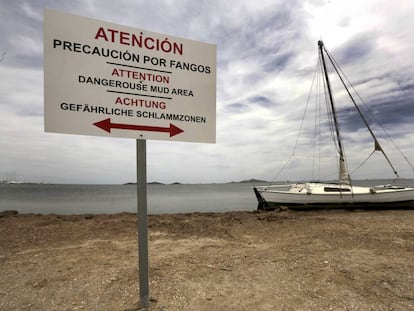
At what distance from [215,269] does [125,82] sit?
11.1 ft

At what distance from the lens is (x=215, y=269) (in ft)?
16.2

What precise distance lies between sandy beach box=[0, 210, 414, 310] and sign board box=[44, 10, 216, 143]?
2.20m

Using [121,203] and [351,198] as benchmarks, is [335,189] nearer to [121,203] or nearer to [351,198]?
[351,198]

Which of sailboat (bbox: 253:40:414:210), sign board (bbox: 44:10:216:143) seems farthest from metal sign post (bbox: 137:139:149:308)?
sailboat (bbox: 253:40:414:210)

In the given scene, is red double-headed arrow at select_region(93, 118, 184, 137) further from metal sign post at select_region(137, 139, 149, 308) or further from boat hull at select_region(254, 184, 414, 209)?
boat hull at select_region(254, 184, 414, 209)

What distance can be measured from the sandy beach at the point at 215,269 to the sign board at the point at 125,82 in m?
2.20

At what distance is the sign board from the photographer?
10.8 ft

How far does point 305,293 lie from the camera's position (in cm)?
394

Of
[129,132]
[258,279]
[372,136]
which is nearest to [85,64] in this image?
[129,132]

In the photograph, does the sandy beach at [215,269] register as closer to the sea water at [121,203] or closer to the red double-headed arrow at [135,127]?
the red double-headed arrow at [135,127]

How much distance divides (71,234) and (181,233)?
3084 mm

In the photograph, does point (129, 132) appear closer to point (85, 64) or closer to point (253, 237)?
point (85, 64)

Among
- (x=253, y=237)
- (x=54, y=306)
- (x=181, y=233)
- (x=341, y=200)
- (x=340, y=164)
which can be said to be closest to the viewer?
(x=54, y=306)

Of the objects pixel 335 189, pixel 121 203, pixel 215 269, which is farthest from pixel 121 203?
pixel 215 269
